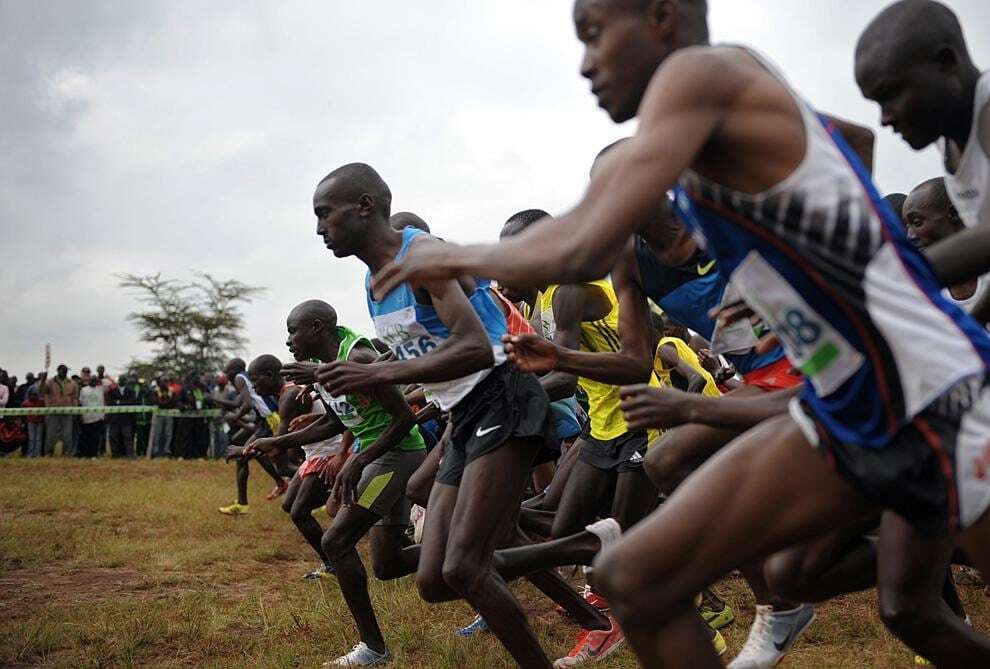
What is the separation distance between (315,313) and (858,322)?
4892 millimetres

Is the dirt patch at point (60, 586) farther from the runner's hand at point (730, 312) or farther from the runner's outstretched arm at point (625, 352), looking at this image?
the runner's hand at point (730, 312)

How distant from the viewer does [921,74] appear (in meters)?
2.67

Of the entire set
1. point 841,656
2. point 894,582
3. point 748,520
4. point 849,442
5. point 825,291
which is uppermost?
point 825,291

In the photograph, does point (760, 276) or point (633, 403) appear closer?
point (760, 276)

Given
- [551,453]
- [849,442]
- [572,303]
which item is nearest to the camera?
[849,442]

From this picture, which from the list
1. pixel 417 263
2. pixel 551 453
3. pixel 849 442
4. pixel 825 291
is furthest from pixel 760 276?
pixel 551 453

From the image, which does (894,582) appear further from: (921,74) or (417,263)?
(417,263)

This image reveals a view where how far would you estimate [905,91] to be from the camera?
2678 mm

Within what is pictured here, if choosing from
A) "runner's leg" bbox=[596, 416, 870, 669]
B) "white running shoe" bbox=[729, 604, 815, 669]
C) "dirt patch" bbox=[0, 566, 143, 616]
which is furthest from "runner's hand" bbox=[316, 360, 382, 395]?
"dirt patch" bbox=[0, 566, 143, 616]

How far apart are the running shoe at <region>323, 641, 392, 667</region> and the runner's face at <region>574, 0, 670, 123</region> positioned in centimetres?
347

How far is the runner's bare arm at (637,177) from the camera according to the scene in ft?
6.32

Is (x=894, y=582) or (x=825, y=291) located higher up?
(x=825, y=291)

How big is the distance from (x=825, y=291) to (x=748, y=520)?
1.71 feet

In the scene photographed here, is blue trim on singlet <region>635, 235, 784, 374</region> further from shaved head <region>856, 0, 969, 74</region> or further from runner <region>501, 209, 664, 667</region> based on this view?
shaved head <region>856, 0, 969, 74</region>
